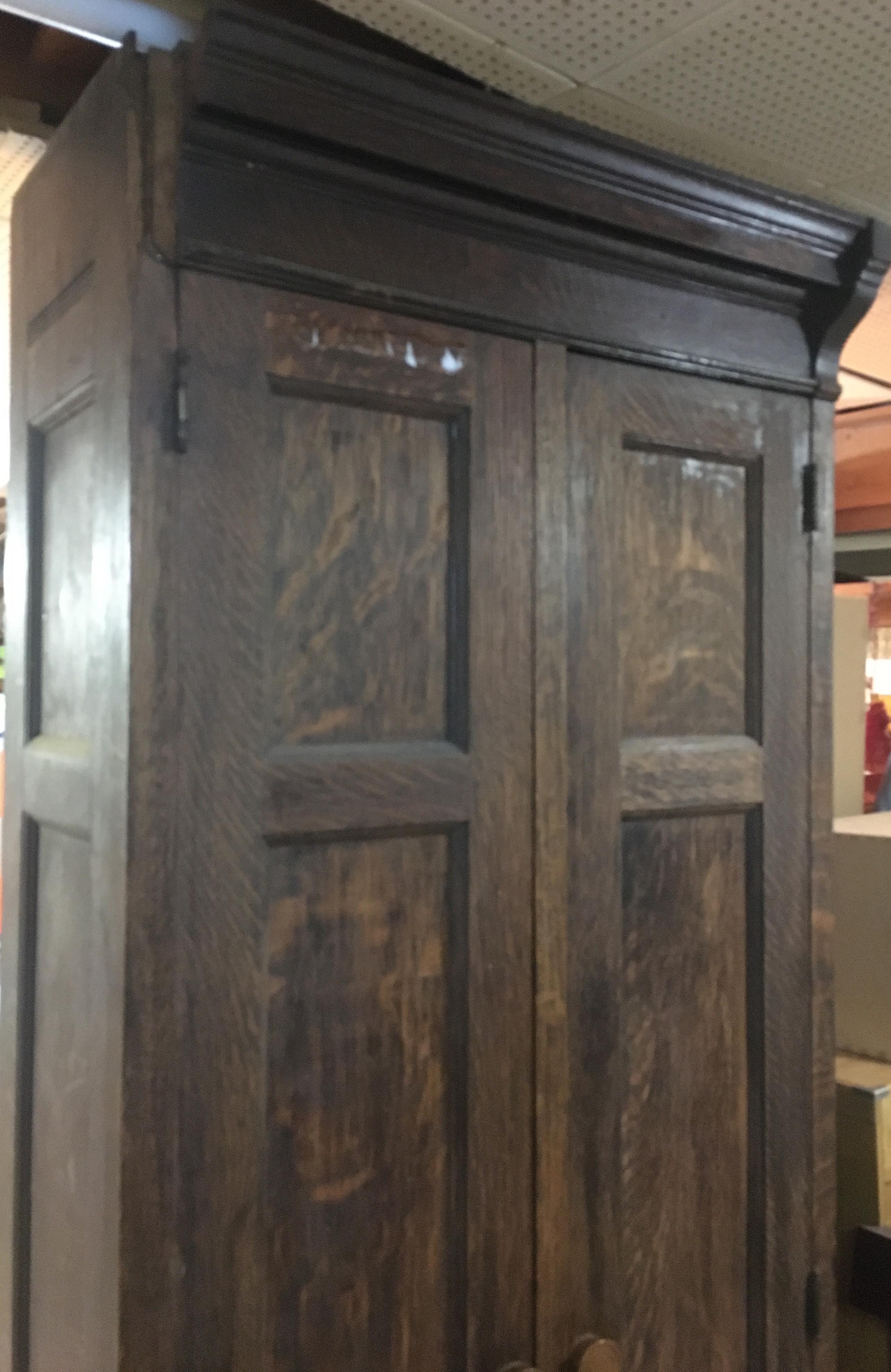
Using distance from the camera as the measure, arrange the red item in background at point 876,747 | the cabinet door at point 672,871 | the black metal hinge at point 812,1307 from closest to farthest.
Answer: the cabinet door at point 672,871 → the black metal hinge at point 812,1307 → the red item in background at point 876,747

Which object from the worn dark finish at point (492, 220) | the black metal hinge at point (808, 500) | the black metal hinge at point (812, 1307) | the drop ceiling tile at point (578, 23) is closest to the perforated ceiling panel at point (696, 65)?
the drop ceiling tile at point (578, 23)

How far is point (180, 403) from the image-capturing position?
3.24 ft

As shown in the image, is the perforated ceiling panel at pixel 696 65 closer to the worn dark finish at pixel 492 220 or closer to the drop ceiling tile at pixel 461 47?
the drop ceiling tile at pixel 461 47

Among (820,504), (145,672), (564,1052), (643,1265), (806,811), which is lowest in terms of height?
(643,1265)

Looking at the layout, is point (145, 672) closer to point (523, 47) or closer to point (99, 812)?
point (99, 812)

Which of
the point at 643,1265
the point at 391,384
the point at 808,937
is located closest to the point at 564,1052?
the point at 643,1265

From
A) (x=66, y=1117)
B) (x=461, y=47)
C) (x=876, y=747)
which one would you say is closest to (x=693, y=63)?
(x=461, y=47)

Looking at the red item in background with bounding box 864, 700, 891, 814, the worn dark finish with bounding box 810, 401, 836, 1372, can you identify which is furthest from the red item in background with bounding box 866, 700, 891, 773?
the worn dark finish with bounding box 810, 401, 836, 1372

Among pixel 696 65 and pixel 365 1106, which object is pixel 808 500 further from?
A: pixel 365 1106

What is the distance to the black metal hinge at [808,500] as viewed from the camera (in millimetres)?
1457

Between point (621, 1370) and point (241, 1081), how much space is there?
0.63 meters

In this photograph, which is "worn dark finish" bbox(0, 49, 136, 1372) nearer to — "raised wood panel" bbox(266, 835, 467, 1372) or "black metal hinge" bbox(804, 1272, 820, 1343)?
"raised wood panel" bbox(266, 835, 467, 1372)

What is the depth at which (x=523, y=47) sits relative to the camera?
1.19 m

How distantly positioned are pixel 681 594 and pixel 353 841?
536 millimetres
